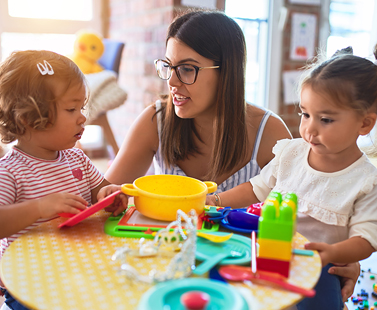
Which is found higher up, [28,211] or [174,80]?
[174,80]

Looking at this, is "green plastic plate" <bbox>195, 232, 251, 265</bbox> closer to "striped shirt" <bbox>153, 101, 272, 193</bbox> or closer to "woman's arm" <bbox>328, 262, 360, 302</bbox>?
"woman's arm" <bbox>328, 262, 360, 302</bbox>

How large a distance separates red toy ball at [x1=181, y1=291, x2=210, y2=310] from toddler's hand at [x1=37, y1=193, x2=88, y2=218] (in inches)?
17.4

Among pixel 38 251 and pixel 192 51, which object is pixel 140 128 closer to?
pixel 192 51

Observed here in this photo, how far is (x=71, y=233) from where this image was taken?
0.82m

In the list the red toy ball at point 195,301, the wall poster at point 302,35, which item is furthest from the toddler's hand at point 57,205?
the wall poster at point 302,35

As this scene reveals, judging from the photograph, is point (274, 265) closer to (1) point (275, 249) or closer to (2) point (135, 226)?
(1) point (275, 249)

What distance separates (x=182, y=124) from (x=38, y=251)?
2.79 feet

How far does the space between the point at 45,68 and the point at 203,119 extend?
2.20ft

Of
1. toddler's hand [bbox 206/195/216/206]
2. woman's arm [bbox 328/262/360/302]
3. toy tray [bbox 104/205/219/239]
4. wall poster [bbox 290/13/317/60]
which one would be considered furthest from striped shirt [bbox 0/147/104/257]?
wall poster [bbox 290/13/317/60]

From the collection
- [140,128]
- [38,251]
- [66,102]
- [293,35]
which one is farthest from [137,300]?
[293,35]

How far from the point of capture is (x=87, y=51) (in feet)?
8.28

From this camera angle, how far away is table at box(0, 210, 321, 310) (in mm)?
573

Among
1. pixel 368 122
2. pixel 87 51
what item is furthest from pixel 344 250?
pixel 87 51

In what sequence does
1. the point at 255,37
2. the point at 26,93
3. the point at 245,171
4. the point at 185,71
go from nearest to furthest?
the point at 26,93
the point at 185,71
the point at 245,171
the point at 255,37
